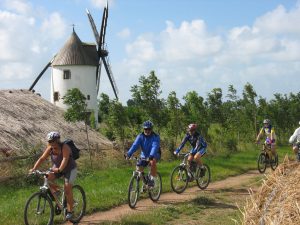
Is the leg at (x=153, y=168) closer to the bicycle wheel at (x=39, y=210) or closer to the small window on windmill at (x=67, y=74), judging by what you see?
the bicycle wheel at (x=39, y=210)

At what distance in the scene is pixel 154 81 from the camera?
2275 centimetres

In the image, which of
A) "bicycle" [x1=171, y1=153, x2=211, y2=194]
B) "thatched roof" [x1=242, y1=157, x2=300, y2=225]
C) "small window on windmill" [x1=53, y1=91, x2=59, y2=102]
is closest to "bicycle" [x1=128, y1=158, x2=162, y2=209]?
"bicycle" [x1=171, y1=153, x2=211, y2=194]

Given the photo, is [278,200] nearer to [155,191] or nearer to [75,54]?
[155,191]

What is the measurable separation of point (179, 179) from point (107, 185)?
3.06 metres

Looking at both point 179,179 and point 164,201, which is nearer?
point 164,201

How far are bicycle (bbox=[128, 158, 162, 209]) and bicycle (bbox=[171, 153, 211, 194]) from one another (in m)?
1.18

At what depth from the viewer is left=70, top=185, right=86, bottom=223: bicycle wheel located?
32.0 ft

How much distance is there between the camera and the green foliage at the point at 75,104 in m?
20.2

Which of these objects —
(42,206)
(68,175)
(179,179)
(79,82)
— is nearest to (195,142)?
(179,179)

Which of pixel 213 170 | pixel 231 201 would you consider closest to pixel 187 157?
pixel 231 201

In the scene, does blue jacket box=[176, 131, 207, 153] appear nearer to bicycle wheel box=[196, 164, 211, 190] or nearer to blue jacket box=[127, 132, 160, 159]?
bicycle wheel box=[196, 164, 211, 190]

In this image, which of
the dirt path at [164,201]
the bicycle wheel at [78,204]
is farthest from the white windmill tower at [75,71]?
the bicycle wheel at [78,204]

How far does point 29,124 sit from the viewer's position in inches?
904

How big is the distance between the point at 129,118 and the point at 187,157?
32.2 ft
